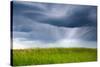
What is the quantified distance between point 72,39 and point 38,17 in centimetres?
48

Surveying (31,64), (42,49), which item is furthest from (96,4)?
(31,64)

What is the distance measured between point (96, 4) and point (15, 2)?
100 cm

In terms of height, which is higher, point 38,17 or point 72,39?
point 38,17

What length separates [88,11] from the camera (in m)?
2.59

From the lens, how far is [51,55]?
96.0 inches

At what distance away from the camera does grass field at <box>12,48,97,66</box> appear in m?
2.34

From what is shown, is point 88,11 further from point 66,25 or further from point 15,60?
point 15,60

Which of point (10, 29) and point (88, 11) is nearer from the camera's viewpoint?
point (10, 29)

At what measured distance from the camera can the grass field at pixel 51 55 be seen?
234 centimetres

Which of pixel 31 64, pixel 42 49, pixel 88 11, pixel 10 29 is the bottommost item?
pixel 31 64

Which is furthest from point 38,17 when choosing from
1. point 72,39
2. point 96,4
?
point 96,4
